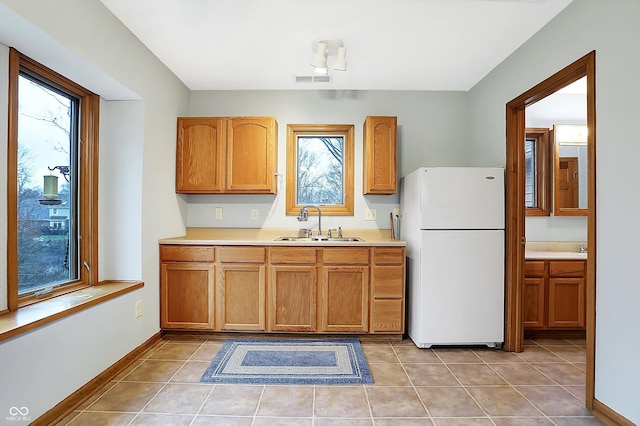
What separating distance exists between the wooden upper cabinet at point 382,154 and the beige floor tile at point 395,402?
5.57ft

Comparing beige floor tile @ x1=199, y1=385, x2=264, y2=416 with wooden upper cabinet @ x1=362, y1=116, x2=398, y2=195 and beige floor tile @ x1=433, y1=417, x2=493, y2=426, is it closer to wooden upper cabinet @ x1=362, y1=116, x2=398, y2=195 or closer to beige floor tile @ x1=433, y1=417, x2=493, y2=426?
beige floor tile @ x1=433, y1=417, x2=493, y2=426

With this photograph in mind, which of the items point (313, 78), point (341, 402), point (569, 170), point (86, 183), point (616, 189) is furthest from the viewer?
point (569, 170)

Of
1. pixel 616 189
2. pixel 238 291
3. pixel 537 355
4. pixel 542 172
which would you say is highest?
pixel 542 172

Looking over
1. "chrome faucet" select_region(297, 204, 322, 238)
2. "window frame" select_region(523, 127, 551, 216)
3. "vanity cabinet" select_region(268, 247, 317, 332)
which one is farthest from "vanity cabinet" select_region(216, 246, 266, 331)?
"window frame" select_region(523, 127, 551, 216)

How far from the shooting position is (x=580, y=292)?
306cm

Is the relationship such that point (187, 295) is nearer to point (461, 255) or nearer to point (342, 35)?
point (461, 255)

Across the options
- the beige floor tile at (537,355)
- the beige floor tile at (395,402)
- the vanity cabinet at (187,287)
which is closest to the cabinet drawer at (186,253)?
the vanity cabinet at (187,287)

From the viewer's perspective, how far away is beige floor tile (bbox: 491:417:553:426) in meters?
1.79

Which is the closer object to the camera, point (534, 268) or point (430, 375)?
point (430, 375)

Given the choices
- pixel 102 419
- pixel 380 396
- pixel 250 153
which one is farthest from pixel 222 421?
pixel 250 153

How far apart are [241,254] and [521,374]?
7.47 feet

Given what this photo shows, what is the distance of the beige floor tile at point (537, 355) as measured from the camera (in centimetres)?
263

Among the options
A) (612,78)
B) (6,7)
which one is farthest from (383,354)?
(6,7)

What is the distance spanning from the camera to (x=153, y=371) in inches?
92.4
